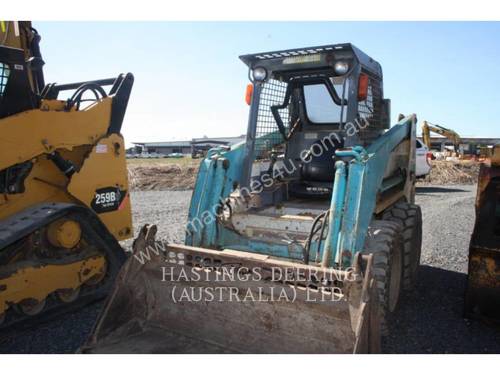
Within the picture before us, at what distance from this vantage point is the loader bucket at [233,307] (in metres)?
2.81

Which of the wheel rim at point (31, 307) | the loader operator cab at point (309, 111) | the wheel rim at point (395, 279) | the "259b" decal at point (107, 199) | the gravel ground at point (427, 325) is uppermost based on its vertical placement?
the loader operator cab at point (309, 111)

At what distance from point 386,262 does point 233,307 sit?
1.38 metres

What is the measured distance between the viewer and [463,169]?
68.3 feet

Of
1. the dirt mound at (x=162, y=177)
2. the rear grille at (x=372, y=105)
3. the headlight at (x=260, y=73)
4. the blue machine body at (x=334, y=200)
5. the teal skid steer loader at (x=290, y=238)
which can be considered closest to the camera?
the teal skid steer loader at (x=290, y=238)

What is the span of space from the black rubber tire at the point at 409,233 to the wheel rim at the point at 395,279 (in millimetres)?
359

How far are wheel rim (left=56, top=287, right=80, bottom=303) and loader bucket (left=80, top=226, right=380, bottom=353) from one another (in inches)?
46.9

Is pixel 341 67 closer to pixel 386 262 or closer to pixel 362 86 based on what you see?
pixel 362 86

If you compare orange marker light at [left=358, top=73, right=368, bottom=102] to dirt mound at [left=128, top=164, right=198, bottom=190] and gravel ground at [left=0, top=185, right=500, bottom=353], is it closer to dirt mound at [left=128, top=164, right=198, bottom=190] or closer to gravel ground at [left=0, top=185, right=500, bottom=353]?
gravel ground at [left=0, top=185, right=500, bottom=353]

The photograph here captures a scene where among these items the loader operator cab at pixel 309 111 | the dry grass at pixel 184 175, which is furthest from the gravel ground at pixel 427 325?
the dry grass at pixel 184 175

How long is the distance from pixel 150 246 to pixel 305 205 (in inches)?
75.2

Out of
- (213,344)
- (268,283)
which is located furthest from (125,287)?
(268,283)

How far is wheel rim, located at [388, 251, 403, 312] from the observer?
4137mm

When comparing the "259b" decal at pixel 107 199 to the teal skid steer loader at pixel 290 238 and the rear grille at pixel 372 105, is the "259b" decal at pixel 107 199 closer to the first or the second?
the teal skid steer loader at pixel 290 238

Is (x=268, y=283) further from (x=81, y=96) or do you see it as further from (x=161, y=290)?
(x=81, y=96)
